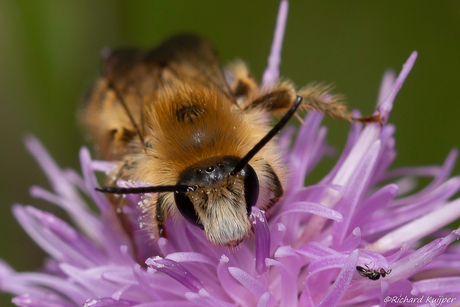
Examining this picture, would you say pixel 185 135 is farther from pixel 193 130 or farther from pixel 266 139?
pixel 266 139

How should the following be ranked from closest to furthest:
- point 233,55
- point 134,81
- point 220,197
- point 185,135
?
point 220,197 → point 185,135 → point 134,81 → point 233,55

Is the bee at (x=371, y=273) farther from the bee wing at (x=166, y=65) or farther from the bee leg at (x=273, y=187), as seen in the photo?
the bee wing at (x=166, y=65)

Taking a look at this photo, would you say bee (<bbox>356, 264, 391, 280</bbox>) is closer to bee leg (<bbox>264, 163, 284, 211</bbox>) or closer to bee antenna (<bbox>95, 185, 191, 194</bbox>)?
bee leg (<bbox>264, 163, 284, 211</bbox>)

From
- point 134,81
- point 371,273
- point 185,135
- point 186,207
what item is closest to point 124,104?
point 134,81

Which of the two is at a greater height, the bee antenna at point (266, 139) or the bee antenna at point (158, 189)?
the bee antenna at point (266, 139)

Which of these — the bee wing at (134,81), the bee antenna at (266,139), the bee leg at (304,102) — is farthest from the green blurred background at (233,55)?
the bee antenna at (266,139)

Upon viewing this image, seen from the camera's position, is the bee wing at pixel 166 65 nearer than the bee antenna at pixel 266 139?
No

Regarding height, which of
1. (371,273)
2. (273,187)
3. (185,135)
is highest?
(185,135)

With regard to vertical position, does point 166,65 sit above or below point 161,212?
above
